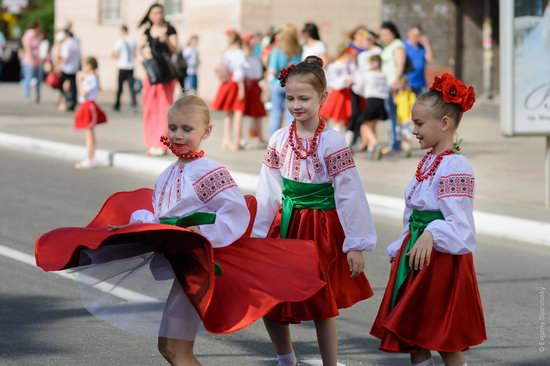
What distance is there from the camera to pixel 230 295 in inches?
194

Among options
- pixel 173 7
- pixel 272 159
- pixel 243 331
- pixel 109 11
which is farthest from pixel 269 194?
pixel 109 11

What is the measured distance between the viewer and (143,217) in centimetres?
512

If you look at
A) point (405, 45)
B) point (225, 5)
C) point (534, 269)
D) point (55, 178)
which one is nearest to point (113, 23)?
point (225, 5)

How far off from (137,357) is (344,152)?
1.77m

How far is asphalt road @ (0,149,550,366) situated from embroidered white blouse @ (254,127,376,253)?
1081 mm

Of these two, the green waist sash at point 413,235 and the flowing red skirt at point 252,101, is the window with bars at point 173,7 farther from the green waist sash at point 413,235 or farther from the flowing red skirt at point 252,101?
the green waist sash at point 413,235

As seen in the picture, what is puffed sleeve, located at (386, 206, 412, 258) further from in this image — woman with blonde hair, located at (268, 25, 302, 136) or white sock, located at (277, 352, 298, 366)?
woman with blonde hair, located at (268, 25, 302, 136)

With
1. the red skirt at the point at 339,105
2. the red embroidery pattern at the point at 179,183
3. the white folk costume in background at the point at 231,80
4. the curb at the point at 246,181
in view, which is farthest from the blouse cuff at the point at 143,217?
the white folk costume in background at the point at 231,80

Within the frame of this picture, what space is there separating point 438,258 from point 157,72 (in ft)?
36.2

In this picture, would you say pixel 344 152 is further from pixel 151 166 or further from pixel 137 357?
pixel 151 166

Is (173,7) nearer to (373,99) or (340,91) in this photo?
(340,91)

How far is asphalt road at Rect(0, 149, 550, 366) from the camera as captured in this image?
6.41m

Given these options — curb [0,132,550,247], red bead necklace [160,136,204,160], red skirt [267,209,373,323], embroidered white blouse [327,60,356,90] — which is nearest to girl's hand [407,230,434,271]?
red skirt [267,209,373,323]

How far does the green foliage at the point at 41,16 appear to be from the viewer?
188ft
